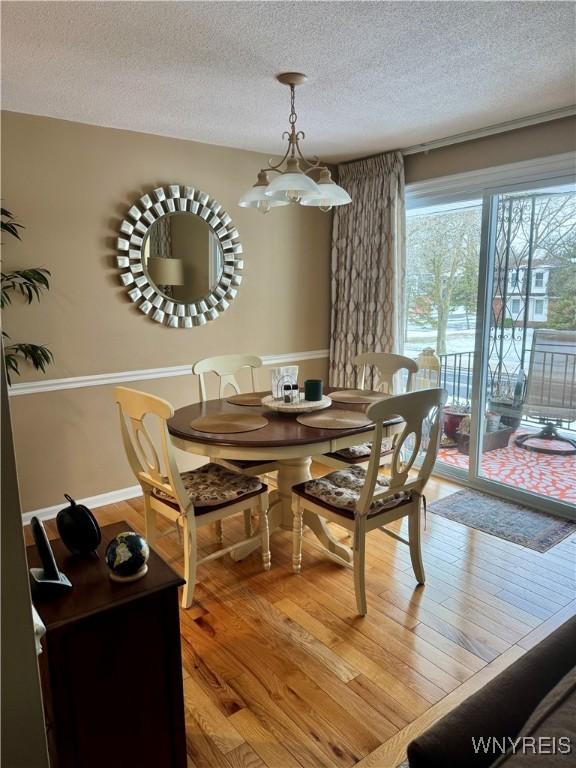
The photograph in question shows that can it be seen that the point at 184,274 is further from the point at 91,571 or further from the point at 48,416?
the point at 91,571

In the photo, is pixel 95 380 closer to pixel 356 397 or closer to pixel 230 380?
pixel 230 380

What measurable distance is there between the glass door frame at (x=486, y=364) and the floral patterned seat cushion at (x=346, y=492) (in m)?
1.41

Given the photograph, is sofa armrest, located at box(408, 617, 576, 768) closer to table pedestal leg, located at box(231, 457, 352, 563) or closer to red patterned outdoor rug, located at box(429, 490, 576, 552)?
table pedestal leg, located at box(231, 457, 352, 563)

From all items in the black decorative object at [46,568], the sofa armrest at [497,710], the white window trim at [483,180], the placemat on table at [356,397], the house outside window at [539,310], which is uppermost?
the white window trim at [483,180]

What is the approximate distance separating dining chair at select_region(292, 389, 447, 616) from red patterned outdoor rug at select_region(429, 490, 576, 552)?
2.73ft

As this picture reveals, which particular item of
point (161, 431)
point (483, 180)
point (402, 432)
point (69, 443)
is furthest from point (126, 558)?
point (483, 180)

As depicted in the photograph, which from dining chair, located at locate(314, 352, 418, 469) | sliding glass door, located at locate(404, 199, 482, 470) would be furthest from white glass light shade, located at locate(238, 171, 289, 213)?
sliding glass door, located at locate(404, 199, 482, 470)

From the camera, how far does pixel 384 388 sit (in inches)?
137

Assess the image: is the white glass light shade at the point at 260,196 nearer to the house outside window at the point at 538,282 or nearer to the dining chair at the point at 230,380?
the dining chair at the point at 230,380

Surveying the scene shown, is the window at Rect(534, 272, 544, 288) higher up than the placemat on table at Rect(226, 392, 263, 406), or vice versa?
the window at Rect(534, 272, 544, 288)

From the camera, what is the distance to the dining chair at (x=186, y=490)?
225 cm

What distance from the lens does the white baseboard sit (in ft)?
10.8

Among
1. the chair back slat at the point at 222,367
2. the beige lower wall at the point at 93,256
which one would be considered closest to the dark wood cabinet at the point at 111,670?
the chair back slat at the point at 222,367

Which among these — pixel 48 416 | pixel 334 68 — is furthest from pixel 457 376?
pixel 48 416
